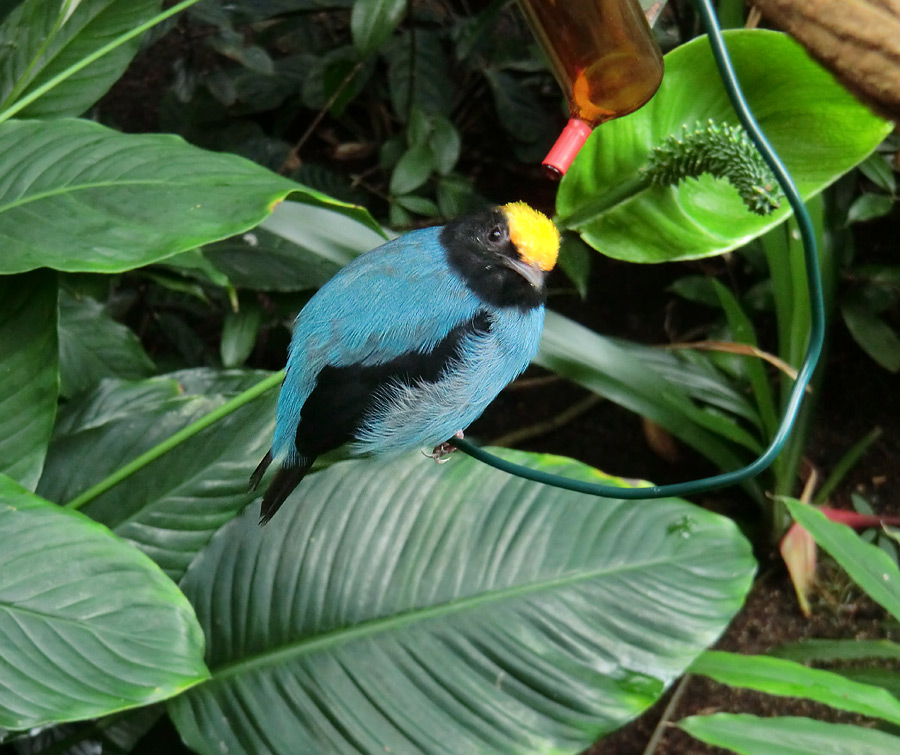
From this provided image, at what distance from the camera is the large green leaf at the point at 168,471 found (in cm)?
127

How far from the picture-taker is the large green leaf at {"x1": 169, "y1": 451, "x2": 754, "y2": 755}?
3.84 ft

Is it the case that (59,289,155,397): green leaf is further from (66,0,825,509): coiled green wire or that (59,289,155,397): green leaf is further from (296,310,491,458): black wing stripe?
(66,0,825,509): coiled green wire

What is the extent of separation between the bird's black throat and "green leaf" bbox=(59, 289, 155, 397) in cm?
100

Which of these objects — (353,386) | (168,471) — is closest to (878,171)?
(353,386)

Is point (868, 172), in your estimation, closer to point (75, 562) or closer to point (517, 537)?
point (517, 537)

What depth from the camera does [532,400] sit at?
240 centimetres

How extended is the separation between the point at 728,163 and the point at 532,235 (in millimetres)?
236

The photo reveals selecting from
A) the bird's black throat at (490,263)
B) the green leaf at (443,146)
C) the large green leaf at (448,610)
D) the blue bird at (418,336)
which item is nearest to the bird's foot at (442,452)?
the large green leaf at (448,610)

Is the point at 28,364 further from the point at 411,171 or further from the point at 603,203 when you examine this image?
the point at 411,171

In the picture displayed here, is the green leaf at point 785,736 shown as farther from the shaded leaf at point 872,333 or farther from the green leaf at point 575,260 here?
the shaded leaf at point 872,333

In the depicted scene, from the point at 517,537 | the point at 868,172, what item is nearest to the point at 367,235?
the point at 517,537

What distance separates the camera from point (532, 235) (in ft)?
2.87

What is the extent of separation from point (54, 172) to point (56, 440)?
47 cm

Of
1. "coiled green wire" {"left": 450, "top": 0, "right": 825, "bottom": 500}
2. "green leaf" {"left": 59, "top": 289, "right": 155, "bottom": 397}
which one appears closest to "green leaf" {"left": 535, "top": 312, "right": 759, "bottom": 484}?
"coiled green wire" {"left": 450, "top": 0, "right": 825, "bottom": 500}
